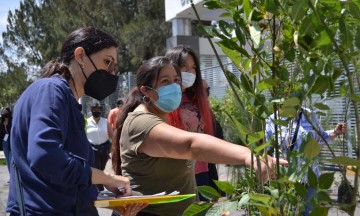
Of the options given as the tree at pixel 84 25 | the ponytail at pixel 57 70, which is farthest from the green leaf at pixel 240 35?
the tree at pixel 84 25

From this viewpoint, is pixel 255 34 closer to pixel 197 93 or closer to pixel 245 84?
pixel 245 84

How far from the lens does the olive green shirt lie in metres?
2.21

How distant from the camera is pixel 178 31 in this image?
13.5 meters

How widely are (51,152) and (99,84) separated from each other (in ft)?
2.09

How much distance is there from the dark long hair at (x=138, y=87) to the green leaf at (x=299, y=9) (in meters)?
1.40

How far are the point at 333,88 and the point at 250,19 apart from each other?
26 centimetres

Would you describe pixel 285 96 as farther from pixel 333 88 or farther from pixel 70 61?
pixel 70 61

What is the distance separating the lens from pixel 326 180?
1154mm

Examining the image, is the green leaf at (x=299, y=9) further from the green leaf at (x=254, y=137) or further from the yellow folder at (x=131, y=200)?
the yellow folder at (x=131, y=200)

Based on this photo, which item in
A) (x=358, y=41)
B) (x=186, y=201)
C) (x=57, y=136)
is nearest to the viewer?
(x=358, y=41)

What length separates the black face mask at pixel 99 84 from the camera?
2201mm

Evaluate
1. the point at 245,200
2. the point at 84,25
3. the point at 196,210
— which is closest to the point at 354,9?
the point at 245,200

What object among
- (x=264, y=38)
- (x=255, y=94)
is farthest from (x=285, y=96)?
(x=264, y=38)

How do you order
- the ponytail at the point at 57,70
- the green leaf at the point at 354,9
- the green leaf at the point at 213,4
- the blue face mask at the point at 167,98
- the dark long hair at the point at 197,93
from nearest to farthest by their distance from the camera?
the green leaf at the point at 354,9
the green leaf at the point at 213,4
the ponytail at the point at 57,70
the blue face mask at the point at 167,98
the dark long hair at the point at 197,93
